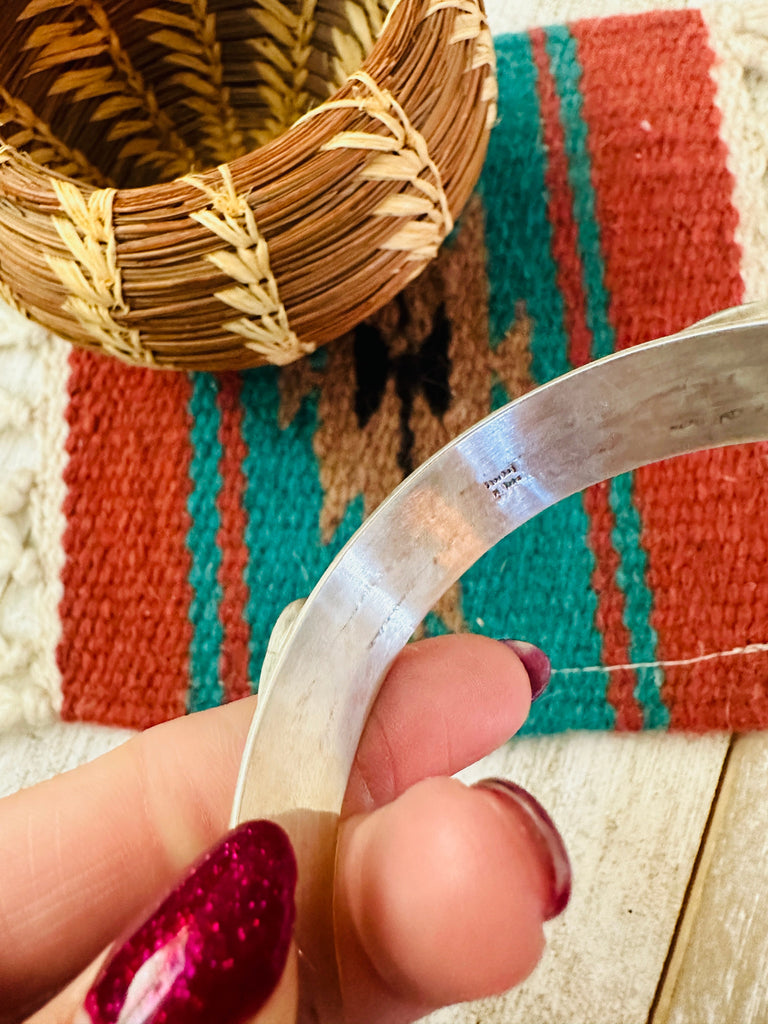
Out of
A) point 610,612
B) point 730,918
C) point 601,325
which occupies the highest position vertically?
point 601,325

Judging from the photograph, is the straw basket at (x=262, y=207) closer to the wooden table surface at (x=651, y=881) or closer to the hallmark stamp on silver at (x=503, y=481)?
the hallmark stamp on silver at (x=503, y=481)

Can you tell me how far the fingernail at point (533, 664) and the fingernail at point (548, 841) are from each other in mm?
81

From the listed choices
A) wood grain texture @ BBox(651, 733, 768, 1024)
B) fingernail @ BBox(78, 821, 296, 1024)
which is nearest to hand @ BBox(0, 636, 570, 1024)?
fingernail @ BBox(78, 821, 296, 1024)

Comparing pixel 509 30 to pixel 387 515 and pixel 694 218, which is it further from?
pixel 387 515

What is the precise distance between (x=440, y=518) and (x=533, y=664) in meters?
0.07

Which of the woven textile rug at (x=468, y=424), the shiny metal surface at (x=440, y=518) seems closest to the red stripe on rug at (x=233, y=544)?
the woven textile rug at (x=468, y=424)

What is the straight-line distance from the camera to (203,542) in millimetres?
352

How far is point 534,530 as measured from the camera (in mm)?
341

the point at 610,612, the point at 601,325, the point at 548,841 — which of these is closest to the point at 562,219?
the point at 601,325

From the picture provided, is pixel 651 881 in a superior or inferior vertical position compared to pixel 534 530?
inferior

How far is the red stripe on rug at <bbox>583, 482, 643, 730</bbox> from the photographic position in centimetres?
33

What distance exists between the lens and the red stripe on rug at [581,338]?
33 cm

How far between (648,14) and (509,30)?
6 centimetres

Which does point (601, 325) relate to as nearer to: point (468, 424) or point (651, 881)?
point (468, 424)
